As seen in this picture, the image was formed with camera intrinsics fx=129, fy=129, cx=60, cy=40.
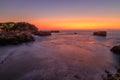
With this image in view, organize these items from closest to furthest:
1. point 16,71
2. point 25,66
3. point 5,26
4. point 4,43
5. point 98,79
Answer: point 98,79 < point 16,71 < point 25,66 < point 4,43 < point 5,26

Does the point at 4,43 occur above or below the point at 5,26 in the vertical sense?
below

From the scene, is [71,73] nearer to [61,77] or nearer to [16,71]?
[61,77]

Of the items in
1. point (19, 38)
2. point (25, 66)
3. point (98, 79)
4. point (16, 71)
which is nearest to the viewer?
point (98, 79)

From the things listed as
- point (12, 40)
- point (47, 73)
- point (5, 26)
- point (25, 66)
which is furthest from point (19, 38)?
point (5, 26)

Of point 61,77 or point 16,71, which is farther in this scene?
point 16,71

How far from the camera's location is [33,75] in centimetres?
1500

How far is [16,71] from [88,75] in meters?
8.99

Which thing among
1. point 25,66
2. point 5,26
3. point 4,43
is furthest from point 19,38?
point 5,26

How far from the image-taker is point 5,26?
311ft

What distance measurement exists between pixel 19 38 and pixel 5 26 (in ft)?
179

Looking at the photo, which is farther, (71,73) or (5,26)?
(5,26)

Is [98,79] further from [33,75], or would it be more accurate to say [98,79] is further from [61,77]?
[33,75]

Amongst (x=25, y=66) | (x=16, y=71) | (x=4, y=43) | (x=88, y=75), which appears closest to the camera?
(x=88, y=75)

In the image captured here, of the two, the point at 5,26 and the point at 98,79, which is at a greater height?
the point at 5,26
